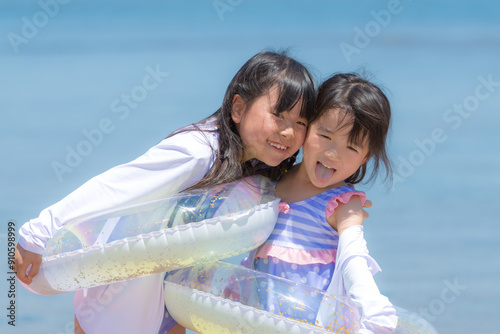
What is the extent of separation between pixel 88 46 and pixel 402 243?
534cm

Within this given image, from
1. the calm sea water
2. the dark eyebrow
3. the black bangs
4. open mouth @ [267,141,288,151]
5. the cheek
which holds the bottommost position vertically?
the calm sea water

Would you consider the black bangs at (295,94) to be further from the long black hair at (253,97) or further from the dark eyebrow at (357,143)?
the dark eyebrow at (357,143)

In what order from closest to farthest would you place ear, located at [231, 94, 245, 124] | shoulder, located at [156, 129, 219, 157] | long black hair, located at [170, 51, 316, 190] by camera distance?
shoulder, located at [156, 129, 219, 157]
long black hair, located at [170, 51, 316, 190]
ear, located at [231, 94, 245, 124]

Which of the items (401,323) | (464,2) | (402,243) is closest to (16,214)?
(402,243)

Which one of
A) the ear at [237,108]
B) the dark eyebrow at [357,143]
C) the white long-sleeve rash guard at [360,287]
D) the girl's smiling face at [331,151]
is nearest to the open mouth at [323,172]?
the girl's smiling face at [331,151]

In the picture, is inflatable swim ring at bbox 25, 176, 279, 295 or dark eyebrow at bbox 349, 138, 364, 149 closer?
inflatable swim ring at bbox 25, 176, 279, 295

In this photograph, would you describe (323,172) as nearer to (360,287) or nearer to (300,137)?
(300,137)

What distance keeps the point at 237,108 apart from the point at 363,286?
2.77 feet

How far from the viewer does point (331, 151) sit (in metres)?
2.38

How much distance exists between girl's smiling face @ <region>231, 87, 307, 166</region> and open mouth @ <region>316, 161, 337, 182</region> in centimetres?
11

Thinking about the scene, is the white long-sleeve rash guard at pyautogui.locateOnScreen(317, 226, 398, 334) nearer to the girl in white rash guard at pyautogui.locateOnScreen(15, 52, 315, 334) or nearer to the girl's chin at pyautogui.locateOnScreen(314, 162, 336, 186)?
the girl's chin at pyautogui.locateOnScreen(314, 162, 336, 186)

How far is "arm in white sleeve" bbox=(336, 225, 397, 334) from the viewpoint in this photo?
1.96m

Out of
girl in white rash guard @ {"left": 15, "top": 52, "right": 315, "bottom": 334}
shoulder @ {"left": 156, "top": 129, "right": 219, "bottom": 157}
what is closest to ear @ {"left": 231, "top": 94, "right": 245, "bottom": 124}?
girl in white rash guard @ {"left": 15, "top": 52, "right": 315, "bottom": 334}

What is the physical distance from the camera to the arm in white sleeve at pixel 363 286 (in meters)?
1.96
